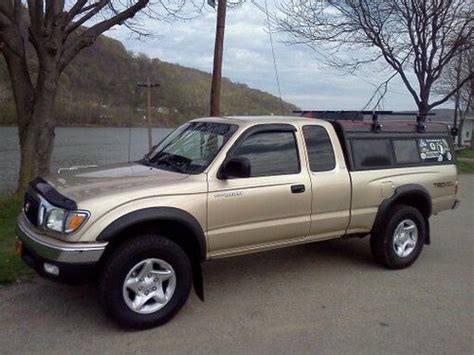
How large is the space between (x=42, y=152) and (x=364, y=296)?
6.54 m

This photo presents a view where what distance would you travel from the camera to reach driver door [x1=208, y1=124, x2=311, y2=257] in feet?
13.3

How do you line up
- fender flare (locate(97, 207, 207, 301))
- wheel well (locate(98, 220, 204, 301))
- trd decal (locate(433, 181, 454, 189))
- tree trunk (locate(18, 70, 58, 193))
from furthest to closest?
tree trunk (locate(18, 70, 58, 193)), trd decal (locate(433, 181, 454, 189)), wheel well (locate(98, 220, 204, 301)), fender flare (locate(97, 207, 207, 301))

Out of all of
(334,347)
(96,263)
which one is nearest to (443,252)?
(334,347)

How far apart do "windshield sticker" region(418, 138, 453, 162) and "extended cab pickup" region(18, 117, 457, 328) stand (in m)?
0.02

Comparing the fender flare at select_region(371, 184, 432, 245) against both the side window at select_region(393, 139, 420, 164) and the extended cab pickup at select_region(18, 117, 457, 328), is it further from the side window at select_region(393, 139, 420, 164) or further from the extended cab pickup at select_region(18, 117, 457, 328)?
the side window at select_region(393, 139, 420, 164)

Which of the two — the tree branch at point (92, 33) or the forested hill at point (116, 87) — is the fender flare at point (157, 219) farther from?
the forested hill at point (116, 87)

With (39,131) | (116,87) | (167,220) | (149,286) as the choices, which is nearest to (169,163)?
(167,220)

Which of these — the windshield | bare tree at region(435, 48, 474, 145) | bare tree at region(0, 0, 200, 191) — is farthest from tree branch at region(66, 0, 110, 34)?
bare tree at region(435, 48, 474, 145)

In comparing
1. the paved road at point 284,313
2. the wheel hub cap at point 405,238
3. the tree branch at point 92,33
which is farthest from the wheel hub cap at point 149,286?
the tree branch at point 92,33

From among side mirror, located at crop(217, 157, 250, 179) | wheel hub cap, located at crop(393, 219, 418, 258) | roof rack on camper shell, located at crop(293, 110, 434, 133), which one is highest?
roof rack on camper shell, located at crop(293, 110, 434, 133)

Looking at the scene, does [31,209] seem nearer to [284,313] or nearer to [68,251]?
[68,251]

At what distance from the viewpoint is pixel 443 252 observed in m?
6.14

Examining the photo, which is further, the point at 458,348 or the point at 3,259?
the point at 3,259

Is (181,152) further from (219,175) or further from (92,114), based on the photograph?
(92,114)
